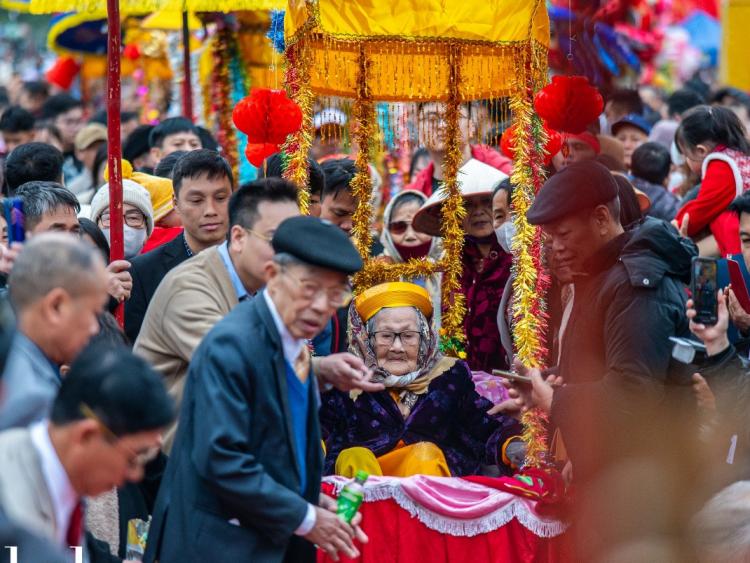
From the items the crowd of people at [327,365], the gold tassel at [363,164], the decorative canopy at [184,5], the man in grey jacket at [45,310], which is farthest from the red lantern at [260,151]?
the man in grey jacket at [45,310]

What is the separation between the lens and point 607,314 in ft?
14.1

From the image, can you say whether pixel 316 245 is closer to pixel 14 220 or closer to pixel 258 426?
pixel 258 426

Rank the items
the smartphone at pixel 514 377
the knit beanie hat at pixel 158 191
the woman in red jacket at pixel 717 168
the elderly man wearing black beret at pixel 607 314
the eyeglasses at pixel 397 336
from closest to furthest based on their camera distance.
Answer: the elderly man wearing black beret at pixel 607 314 < the smartphone at pixel 514 377 < the eyeglasses at pixel 397 336 < the knit beanie hat at pixel 158 191 < the woman in red jacket at pixel 717 168

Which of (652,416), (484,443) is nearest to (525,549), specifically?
(484,443)

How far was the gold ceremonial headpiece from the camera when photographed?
210 inches

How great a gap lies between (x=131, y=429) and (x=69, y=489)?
19 cm

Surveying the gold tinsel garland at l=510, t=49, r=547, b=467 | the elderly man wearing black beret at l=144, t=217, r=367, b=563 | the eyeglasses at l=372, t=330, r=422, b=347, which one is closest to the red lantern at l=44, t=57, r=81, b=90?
the gold tinsel garland at l=510, t=49, r=547, b=467

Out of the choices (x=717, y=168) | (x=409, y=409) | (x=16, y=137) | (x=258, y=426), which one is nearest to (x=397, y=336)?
(x=409, y=409)

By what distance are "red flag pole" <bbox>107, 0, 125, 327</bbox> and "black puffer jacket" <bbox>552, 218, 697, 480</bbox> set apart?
180cm

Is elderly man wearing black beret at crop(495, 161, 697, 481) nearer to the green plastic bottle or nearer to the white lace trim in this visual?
the white lace trim

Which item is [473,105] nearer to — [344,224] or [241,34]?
[344,224]

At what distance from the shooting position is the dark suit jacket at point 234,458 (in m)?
3.45

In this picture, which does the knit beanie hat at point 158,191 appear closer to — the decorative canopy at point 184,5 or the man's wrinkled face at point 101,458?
the decorative canopy at point 184,5

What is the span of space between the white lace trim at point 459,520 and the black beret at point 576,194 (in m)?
1.25
